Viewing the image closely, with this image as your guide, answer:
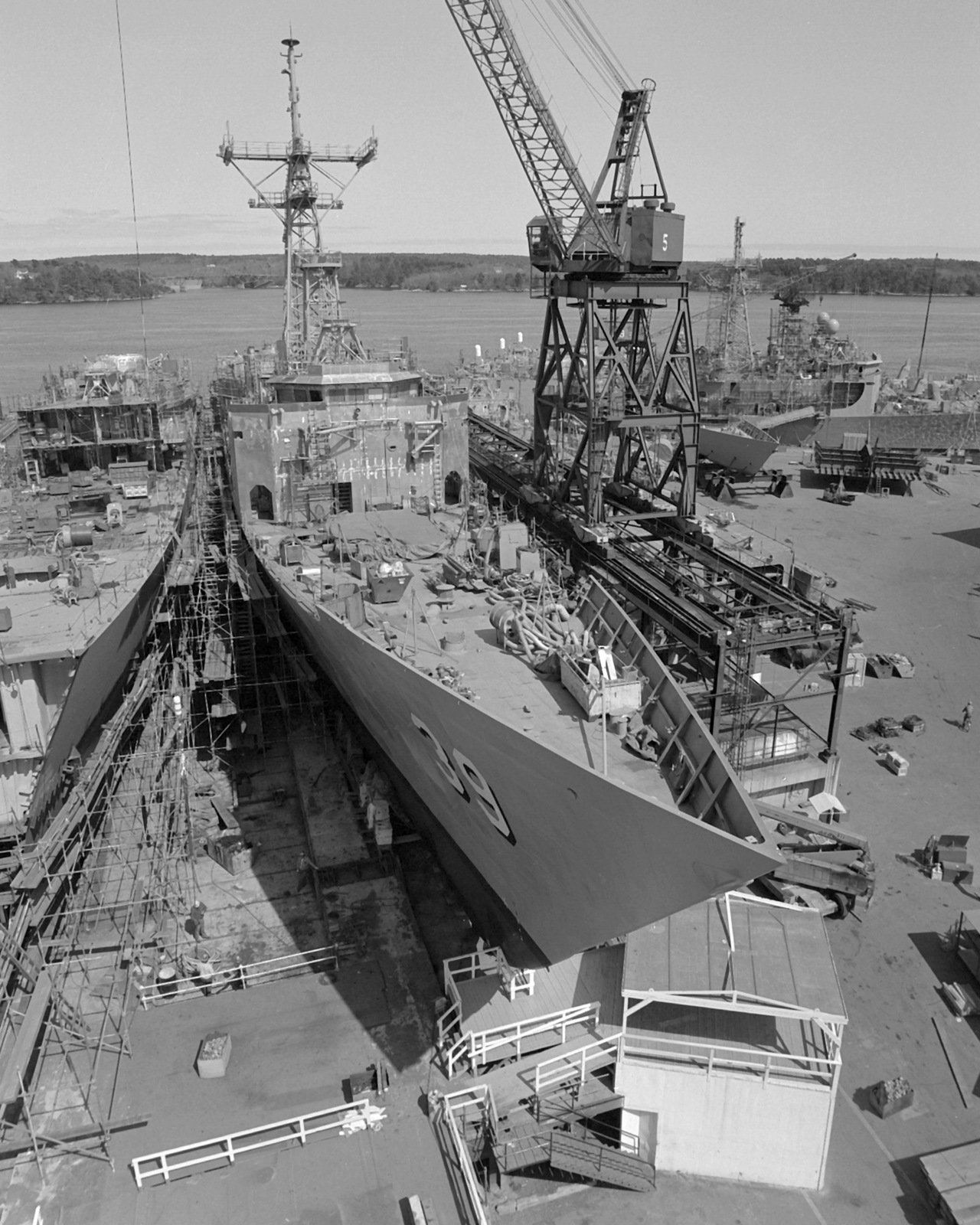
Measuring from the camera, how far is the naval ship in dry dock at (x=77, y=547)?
13859 mm

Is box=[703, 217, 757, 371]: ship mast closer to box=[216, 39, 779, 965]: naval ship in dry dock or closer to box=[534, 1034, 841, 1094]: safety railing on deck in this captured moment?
box=[216, 39, 779, 965]: naval ship in dry dock

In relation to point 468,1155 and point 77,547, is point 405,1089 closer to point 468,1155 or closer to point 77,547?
point 468,1155

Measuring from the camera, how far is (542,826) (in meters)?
9.40

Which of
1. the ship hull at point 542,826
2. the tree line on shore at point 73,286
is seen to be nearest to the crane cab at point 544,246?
the ship hull at point 542,826

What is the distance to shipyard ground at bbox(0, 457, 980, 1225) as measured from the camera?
31.0 feet

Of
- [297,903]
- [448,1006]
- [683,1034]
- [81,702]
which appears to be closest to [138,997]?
[297,903]

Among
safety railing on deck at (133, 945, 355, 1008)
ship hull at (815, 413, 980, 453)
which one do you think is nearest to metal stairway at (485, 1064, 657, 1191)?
safety railing on deck at (133, 945, 355, 1008)

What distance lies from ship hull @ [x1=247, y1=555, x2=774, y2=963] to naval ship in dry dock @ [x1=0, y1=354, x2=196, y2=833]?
4.27 m

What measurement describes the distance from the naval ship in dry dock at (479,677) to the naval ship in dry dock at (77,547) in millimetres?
2830

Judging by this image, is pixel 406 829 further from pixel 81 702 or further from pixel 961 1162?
pixel 961 1162

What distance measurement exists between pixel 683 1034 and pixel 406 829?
271 inches

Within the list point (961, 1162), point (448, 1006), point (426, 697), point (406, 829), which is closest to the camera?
point (961, 1162)

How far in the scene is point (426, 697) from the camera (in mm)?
10203

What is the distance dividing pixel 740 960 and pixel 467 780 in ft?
12.1
